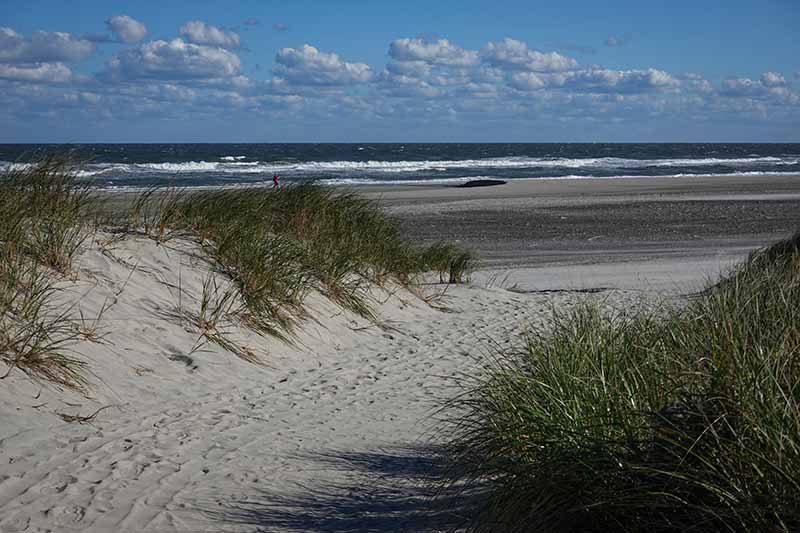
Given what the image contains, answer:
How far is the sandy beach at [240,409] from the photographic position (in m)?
4.64

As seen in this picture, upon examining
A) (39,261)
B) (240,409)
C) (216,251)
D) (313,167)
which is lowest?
(240,409)

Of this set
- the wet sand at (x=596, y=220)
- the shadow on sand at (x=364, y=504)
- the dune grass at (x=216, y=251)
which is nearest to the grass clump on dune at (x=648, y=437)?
the shadow on sand at (x=364, y=504)

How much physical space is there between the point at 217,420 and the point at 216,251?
11.3 ft

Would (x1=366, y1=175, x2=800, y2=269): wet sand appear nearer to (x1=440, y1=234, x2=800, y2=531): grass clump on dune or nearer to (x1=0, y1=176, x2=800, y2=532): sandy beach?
(x1=0, y1=176, x2=800, y2=532): sandy beach

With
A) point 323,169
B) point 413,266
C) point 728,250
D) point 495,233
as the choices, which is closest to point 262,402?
point 413,266

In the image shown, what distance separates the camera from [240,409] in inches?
267

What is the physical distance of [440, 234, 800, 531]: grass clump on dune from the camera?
3.15 meters

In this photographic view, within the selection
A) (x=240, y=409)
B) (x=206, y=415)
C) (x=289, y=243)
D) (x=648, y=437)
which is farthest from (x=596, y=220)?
(x=648, y=437)

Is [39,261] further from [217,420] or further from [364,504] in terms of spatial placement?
[364,504]

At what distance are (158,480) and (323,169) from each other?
51.7 m

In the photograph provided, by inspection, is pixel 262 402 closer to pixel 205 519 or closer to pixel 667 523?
pixel 205 519

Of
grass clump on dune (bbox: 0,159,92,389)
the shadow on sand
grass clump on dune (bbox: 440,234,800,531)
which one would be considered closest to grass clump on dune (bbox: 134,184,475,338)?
grass clump on dune (bbox: 0,159,92,389)

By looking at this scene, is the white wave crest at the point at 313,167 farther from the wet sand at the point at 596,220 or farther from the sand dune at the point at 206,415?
the sand dune at the point at 206,415

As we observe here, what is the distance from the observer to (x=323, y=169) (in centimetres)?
5609
